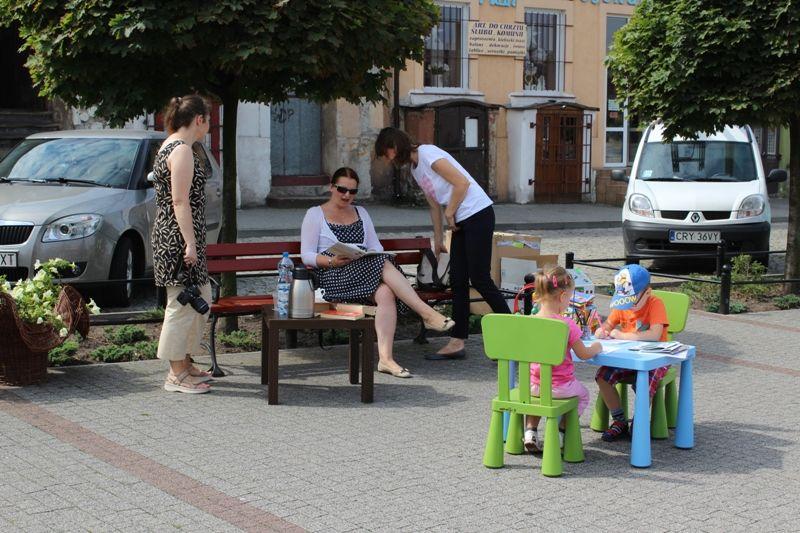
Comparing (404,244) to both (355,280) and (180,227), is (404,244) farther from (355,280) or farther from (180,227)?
(180,227)

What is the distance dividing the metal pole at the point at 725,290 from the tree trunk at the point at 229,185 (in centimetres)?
472

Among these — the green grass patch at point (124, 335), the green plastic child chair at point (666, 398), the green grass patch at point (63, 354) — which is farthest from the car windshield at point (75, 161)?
the green plastic child chair at point (666, 398)

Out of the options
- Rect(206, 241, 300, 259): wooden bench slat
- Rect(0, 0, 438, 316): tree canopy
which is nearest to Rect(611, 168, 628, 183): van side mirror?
Rect(0, 0, 438, 316): tree canopy

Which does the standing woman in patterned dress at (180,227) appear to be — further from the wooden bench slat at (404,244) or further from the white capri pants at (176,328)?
the wooden bench slat at (404,244)

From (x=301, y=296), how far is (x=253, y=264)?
158cm

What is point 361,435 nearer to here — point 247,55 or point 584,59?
point 247,55

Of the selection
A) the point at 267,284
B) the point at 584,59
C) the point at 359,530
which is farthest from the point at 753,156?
the point at 584,59

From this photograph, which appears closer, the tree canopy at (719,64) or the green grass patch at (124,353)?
the green grass patch at (124,353)

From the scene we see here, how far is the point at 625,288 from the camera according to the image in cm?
688

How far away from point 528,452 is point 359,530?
1.63 meters

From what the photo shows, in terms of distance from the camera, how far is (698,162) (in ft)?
55.1

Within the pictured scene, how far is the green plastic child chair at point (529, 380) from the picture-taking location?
6.17m

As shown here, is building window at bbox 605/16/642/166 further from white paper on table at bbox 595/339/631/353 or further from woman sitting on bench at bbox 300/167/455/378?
white paper on table at bbox 595/339/631/353

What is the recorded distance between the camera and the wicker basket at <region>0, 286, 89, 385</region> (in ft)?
25.8
